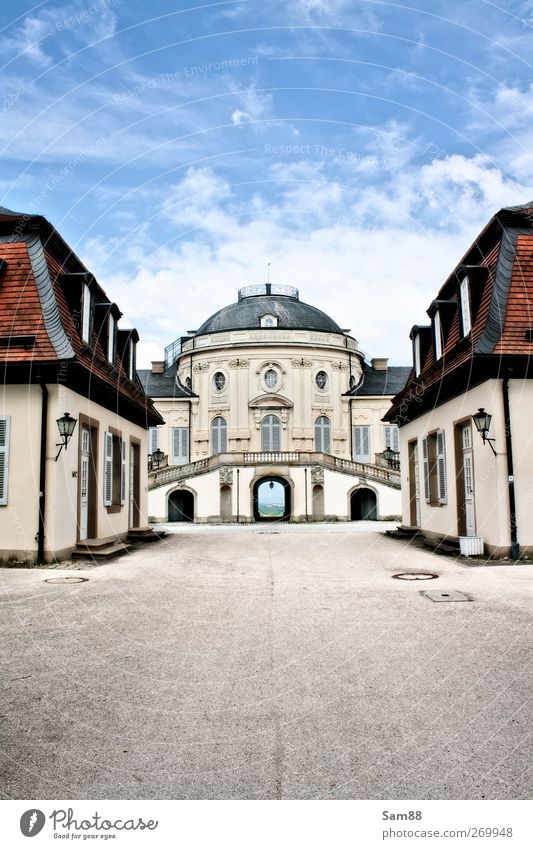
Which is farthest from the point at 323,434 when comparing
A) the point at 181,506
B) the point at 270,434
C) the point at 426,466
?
the point at 426,466

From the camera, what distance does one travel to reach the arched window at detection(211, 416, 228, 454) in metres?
42.0

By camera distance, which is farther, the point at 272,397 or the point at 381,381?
the point at 381,381

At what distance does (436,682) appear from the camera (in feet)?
16.6

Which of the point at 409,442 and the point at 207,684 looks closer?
the point at 207,684

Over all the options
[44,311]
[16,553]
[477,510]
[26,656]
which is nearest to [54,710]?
[26,656]

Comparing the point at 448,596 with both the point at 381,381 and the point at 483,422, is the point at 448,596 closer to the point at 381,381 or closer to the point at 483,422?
the point at 483,422

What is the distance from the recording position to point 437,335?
17.4 meters

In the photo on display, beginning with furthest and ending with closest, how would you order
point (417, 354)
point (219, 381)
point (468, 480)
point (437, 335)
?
point (219, 381), point (417, 354), point (437, 335), point (468, 480)

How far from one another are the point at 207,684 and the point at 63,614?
126 inches

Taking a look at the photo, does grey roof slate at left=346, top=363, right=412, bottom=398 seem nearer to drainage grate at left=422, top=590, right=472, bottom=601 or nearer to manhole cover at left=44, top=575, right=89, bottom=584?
manhole cover at left=44, top=575, right=89, bottom=584

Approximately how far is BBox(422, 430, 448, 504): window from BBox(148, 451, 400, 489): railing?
57.6 ft

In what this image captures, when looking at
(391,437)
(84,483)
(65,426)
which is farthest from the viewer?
(391,437)

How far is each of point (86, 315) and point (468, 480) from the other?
914 centimetres

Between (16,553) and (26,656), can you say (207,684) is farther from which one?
(16,553)
